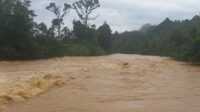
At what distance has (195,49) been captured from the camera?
37031 millimetres

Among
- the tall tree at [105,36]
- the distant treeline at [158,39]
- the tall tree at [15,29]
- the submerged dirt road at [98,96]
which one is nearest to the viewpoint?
the submerged dirt road at [98,96]

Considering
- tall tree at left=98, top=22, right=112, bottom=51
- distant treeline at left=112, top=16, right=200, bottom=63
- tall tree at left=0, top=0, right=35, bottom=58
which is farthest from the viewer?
tall tree at left=98, top=22, right=112, bottom=51

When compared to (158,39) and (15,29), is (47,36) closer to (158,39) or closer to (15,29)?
(15,29)

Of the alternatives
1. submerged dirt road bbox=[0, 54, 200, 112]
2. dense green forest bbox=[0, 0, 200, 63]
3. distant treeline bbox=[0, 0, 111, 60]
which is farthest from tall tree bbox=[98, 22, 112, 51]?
submerged dirt road bbox=[0, 54, 200, 112]

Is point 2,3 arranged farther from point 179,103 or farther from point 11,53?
point 179,103

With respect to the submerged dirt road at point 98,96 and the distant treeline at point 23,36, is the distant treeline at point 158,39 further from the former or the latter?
the submerged dirt road at point 98,96

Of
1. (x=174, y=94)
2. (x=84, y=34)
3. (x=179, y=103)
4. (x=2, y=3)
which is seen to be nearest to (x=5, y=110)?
(x=179, y=103)

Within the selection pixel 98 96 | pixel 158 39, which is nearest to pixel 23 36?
pixel 98 96

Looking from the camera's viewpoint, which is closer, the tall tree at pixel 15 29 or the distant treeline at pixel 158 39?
the tall tree at pixel 15 29

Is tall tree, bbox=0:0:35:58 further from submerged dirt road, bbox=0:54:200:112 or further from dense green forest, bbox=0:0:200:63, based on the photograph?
submerged dirt road, bbox=0:54:200:112

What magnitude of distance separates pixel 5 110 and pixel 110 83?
23.1ft

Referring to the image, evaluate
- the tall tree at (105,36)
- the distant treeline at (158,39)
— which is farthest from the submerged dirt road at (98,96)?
the tall tree at (105,36)

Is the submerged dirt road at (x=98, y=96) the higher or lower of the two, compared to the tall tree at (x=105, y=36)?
lower

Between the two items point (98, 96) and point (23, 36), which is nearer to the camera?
point (98, 96)
